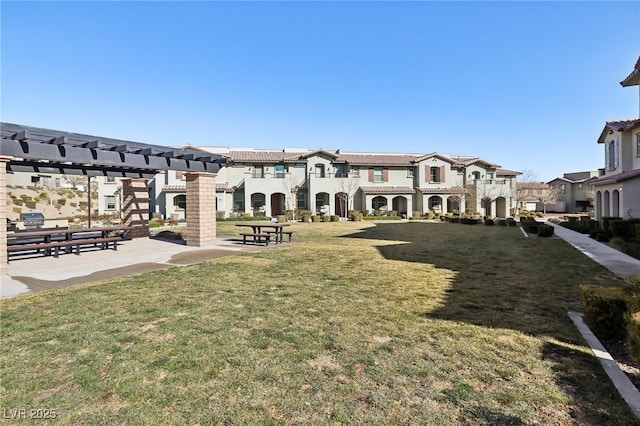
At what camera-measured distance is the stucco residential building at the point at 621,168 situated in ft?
49.6

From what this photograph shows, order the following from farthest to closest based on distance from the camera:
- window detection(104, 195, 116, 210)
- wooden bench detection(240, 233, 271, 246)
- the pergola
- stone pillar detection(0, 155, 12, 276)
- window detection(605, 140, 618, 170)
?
window detection(104, 195, 116, 210), window detection(605, 140, 618, 170), wooden bench detection(240, 233, 271, 246), the pergola, stone pillar detection(0, 155, 12, 276)

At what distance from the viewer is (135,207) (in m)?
17.0

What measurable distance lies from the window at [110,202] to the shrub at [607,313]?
40.4 m

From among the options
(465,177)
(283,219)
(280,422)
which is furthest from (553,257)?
(465,177)

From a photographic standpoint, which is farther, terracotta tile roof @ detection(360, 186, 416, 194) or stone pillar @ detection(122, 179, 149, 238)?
terracotta tile roof @ detection(360, 186, 416, 194)

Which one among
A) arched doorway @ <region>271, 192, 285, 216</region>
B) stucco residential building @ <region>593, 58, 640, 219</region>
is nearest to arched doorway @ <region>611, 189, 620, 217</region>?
stucco residential building @ <region>593, 58, 640, 219</region>

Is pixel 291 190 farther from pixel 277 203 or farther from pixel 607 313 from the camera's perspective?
pixel 607 313

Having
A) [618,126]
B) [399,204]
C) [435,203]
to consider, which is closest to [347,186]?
[399,204]

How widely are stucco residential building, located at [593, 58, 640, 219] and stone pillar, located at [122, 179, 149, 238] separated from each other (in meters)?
22.1

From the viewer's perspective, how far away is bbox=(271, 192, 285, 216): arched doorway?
38.0 m

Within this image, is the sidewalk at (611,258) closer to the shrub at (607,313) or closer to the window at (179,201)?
the shrub at (607,313)

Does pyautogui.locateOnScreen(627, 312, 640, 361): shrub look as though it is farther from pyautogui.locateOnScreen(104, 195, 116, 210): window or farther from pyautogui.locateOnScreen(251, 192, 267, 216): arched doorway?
pyautogui.locateOnScreen(104, 195, 116, 210): window

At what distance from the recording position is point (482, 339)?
4.53m

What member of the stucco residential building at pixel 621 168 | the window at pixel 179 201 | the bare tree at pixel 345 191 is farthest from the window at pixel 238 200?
the stucco residential building at pixel 621 168
